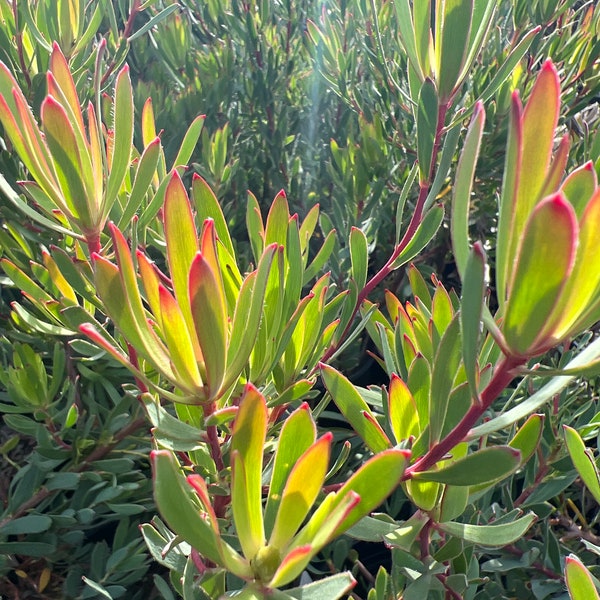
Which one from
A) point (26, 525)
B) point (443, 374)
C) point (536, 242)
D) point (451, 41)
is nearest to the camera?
point (536, 242)

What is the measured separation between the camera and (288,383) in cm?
53

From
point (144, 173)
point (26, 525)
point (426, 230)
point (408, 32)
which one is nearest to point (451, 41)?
point (408, 32)

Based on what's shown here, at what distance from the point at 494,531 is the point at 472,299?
230 mm

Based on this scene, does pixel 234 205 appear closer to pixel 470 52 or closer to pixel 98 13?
pixel 98 13

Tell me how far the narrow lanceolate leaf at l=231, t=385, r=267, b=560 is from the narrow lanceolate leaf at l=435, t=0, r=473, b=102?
0.34 metres

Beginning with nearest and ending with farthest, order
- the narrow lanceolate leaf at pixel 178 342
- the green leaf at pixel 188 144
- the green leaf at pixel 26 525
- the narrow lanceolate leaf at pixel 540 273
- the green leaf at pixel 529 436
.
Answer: the narrow lanceolate leaf at pixel 540 273
the narrow lanceolate leaf at pixel 178 342
the green leaf at pixel 529 436
the green leaf at pixel 188 144
the green leaf at pixel 26 525

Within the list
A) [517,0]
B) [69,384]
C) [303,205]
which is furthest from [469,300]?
[517,0]

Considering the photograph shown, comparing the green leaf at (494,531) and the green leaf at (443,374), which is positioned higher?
the green leaf at (443,374)

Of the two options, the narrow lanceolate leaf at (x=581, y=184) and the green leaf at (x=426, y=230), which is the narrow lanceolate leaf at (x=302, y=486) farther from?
the green leaf at (x=426, y=230)

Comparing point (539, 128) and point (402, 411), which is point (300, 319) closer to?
point (402, 411)

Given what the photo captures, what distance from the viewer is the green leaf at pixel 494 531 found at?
408 millimetres

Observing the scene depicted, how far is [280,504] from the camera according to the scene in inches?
13.0

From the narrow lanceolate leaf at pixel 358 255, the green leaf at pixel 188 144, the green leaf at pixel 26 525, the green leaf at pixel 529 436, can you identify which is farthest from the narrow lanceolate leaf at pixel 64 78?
the green leaf at pixel 26 525

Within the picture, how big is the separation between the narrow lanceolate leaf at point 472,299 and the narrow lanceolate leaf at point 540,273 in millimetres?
19
